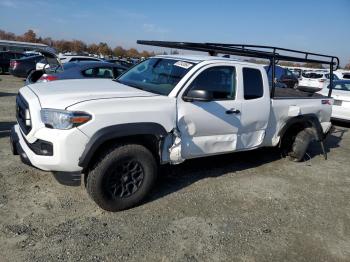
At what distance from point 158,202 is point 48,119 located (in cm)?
170

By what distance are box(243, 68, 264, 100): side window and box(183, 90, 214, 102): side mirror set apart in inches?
42.0

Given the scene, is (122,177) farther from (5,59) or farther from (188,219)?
(5,59)

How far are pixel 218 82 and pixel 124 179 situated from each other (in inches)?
74.1

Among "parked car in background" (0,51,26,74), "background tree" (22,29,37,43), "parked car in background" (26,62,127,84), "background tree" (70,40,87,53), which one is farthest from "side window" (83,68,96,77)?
"background tree" (22,29,37,43)

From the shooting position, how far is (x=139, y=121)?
4051 mm

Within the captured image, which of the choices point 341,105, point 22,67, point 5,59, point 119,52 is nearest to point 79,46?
point 119,52

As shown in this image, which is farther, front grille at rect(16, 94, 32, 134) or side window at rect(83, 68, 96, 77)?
side window at rect(83, 68, 96, 77)

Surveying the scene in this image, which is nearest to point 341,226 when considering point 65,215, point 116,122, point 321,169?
point 321,169

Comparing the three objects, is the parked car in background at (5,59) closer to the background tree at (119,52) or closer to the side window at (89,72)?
the side window at (89,72)

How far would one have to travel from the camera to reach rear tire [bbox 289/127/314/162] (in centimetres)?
650

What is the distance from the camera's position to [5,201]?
4.16 metres

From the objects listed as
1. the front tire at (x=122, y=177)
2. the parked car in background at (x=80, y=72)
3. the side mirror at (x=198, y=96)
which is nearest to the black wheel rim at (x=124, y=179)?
the front tire at (x=122, y=177)

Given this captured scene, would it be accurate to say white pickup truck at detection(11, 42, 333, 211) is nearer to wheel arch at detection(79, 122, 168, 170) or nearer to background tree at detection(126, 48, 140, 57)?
wheel arch at detection(79, 122, 168, 170)

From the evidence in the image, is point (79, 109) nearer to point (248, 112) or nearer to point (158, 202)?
point (158, 202)
